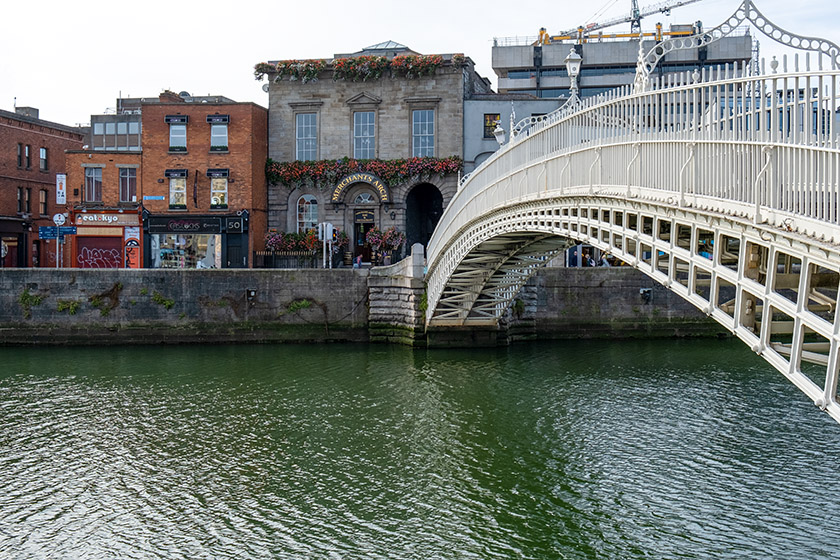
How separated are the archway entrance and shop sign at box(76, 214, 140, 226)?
1158 cm

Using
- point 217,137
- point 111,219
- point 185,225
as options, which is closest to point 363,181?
point 217,137

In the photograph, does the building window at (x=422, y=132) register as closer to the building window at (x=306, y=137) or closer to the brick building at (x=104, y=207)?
the building window at (x=306, y=137)

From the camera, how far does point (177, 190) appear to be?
3781 cm

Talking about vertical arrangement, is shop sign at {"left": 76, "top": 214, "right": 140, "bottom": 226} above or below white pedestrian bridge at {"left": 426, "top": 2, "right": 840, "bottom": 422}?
above

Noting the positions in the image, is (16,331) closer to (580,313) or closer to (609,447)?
(580,313)

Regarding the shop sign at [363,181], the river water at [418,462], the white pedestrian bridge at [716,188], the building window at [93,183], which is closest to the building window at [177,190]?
the building window at [93,183]

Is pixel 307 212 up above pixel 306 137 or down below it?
below

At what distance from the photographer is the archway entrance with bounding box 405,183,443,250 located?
128ft

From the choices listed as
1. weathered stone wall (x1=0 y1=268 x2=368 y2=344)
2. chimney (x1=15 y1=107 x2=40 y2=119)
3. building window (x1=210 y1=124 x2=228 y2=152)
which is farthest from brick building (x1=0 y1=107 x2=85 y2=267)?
weathered stone wall (x1=0 y1=268 x2=368 y2=344)

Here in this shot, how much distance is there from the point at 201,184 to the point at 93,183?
4.85 meters

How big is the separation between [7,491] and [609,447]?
10.3 metres

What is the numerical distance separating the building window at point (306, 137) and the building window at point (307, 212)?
1.77 meters

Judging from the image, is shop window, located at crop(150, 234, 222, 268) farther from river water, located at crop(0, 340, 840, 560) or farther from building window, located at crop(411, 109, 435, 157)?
river water, located at crop(0, 340, 840, 560)

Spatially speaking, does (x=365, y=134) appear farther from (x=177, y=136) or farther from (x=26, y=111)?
(x=26, y=111)
